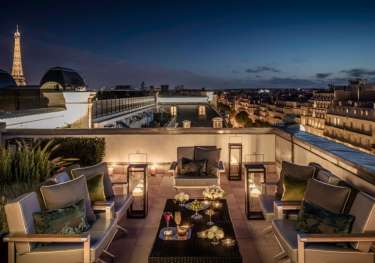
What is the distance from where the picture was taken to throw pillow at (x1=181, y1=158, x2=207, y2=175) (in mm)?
6145

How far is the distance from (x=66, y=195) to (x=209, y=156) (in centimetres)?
329

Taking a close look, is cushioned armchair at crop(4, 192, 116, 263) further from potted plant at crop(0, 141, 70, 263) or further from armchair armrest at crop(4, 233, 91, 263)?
potted plant at crop(0, 141, 70, 263)

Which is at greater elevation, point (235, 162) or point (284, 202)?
point (284, 202)

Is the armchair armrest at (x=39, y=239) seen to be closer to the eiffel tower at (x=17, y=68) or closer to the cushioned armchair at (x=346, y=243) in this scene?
the cushioned armchair at (x=346, y=243)

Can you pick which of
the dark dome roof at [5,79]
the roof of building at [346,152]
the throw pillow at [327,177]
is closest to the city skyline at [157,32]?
the dark dome roof at [5,79]

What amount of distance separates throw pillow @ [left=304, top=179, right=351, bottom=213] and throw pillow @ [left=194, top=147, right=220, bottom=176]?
2.66 meters

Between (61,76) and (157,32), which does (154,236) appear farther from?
(61,76)

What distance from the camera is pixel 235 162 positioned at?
809 centimetres

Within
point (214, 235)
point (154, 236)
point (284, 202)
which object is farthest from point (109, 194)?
point (284, 202)

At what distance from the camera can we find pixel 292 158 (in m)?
6.79

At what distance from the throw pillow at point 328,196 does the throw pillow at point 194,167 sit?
2686mm

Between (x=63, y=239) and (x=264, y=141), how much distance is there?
6.07 m

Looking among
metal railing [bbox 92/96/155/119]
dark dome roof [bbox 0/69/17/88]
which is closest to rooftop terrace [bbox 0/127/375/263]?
metal railing [bbox 92/96/155/119]

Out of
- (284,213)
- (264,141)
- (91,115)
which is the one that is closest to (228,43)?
(91,115)
